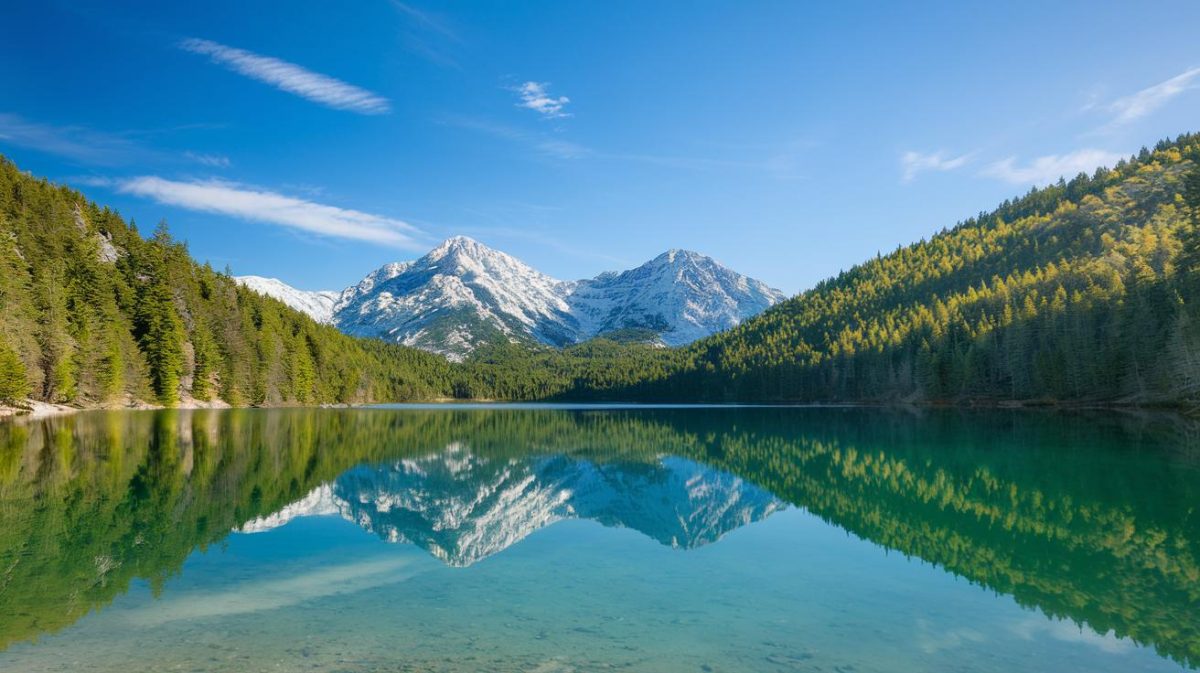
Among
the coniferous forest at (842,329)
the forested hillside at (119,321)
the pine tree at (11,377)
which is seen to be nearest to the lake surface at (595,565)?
the pine tree at (11,377)

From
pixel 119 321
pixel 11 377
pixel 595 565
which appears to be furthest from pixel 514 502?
pixel 119 321

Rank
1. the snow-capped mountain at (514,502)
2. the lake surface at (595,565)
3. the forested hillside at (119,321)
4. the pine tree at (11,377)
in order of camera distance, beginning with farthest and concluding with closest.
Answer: the forested hillside at (119,321), the pine tree at (11,377), the snow-capped mountain at (514,502), the lake surface at (595,565)

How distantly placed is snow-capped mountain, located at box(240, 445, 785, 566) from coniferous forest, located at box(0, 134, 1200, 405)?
54.8 metres

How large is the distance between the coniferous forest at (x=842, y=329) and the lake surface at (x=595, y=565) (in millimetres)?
Result: 51490

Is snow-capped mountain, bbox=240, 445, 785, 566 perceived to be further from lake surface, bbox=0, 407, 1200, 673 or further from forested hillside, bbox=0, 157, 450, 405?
forested hillside, bbox=0, 157, 450, 405

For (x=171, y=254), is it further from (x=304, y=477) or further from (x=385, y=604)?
(x=385, y=604)

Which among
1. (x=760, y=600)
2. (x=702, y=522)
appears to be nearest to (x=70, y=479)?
(x=702, y=522)

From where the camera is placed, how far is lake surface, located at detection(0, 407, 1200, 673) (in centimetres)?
1209

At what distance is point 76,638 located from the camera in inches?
473

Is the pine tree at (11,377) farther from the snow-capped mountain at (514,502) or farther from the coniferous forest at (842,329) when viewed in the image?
the snow-capped mountain at (514,502)

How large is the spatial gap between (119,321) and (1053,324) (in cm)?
15042

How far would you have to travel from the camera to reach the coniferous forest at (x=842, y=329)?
78.4 m

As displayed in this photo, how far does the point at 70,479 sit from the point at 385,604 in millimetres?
24760

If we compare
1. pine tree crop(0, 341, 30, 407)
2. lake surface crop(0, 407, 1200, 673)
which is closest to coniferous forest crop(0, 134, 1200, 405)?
pine tree crop(0, 341, 30, 407)
